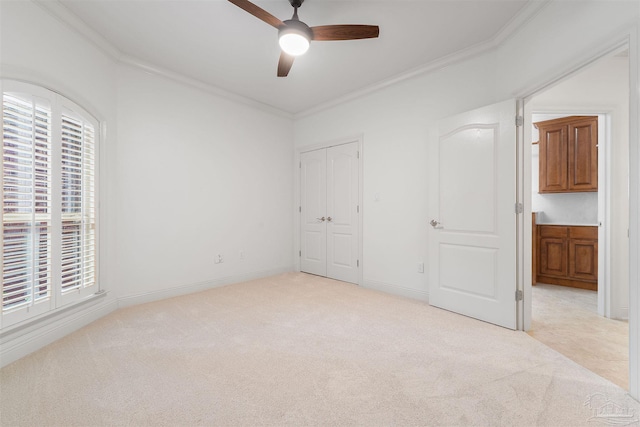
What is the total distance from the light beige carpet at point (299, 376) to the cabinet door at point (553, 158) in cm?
307

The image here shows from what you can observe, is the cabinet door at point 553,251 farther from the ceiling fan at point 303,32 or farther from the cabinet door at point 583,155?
the ceiling fan at point 303,32

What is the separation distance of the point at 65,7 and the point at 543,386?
4.48 meters

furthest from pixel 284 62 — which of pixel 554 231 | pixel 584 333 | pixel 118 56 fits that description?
pixel 554 231

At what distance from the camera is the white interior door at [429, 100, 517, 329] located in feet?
8.63

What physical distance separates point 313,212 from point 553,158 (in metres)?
3.80

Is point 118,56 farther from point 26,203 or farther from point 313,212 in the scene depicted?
point 313,212

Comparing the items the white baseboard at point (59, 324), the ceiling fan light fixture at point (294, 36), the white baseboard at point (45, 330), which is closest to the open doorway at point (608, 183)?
the ceiling fan light fixture at point (294, 36)

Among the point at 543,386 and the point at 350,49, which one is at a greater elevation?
the point at 350,49

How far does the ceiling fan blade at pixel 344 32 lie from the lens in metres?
2.14

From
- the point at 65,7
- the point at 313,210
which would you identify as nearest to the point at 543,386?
the point at 313,210

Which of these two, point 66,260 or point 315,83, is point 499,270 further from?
point 66,260

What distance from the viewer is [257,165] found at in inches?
178

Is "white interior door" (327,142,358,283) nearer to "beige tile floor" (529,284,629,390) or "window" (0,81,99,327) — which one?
"beige tile floor" (529,284,629,390)

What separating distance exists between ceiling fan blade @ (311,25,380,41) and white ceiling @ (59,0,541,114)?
12.0 inches
